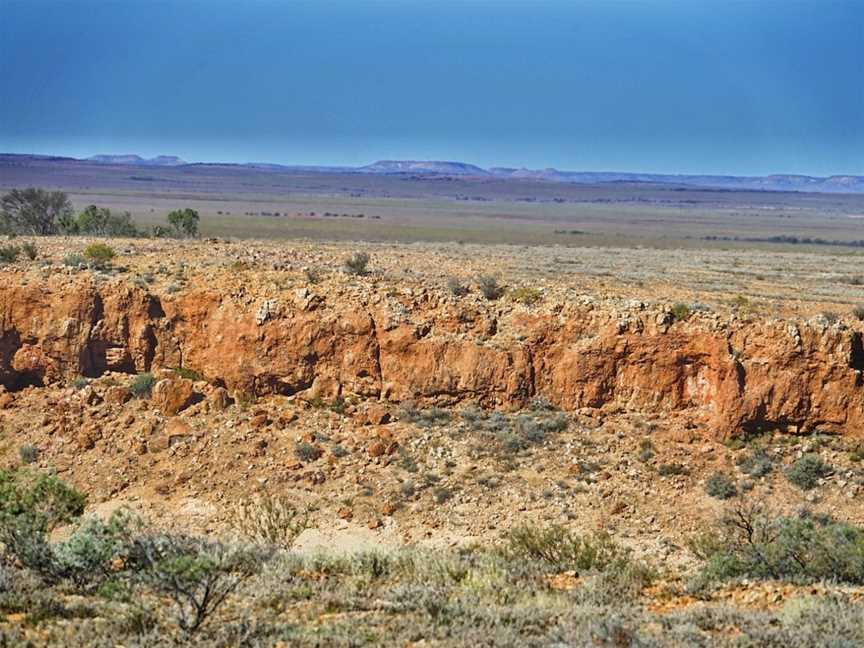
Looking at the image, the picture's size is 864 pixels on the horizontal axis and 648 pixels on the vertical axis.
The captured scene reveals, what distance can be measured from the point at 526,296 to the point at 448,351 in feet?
7.45

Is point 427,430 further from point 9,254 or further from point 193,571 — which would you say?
point 9,254

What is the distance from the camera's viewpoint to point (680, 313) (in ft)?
57.0

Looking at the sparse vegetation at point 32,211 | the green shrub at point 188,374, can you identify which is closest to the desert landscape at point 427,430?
the green shrub at point 188,374

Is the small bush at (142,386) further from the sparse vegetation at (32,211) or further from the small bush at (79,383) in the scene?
the sparse vegetation at (32,211)

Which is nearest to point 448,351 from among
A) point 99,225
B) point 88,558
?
point 88,558

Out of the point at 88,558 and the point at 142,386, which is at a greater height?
the point at 142,386

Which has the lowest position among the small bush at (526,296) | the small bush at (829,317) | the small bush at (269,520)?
the small bush at (269,520)

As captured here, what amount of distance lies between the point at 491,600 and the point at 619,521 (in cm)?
616

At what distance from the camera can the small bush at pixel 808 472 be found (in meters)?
15.3

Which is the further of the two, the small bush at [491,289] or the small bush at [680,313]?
the small bush at [491,289]

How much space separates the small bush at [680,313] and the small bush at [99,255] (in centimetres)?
1228

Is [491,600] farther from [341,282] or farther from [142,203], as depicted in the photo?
[142,203]

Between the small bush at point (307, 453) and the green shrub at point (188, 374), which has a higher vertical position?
the green shrub at point (188, 374)

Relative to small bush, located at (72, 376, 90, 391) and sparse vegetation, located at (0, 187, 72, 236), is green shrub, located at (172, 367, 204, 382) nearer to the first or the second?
small bush, located at (72, 376, 90, 391)
